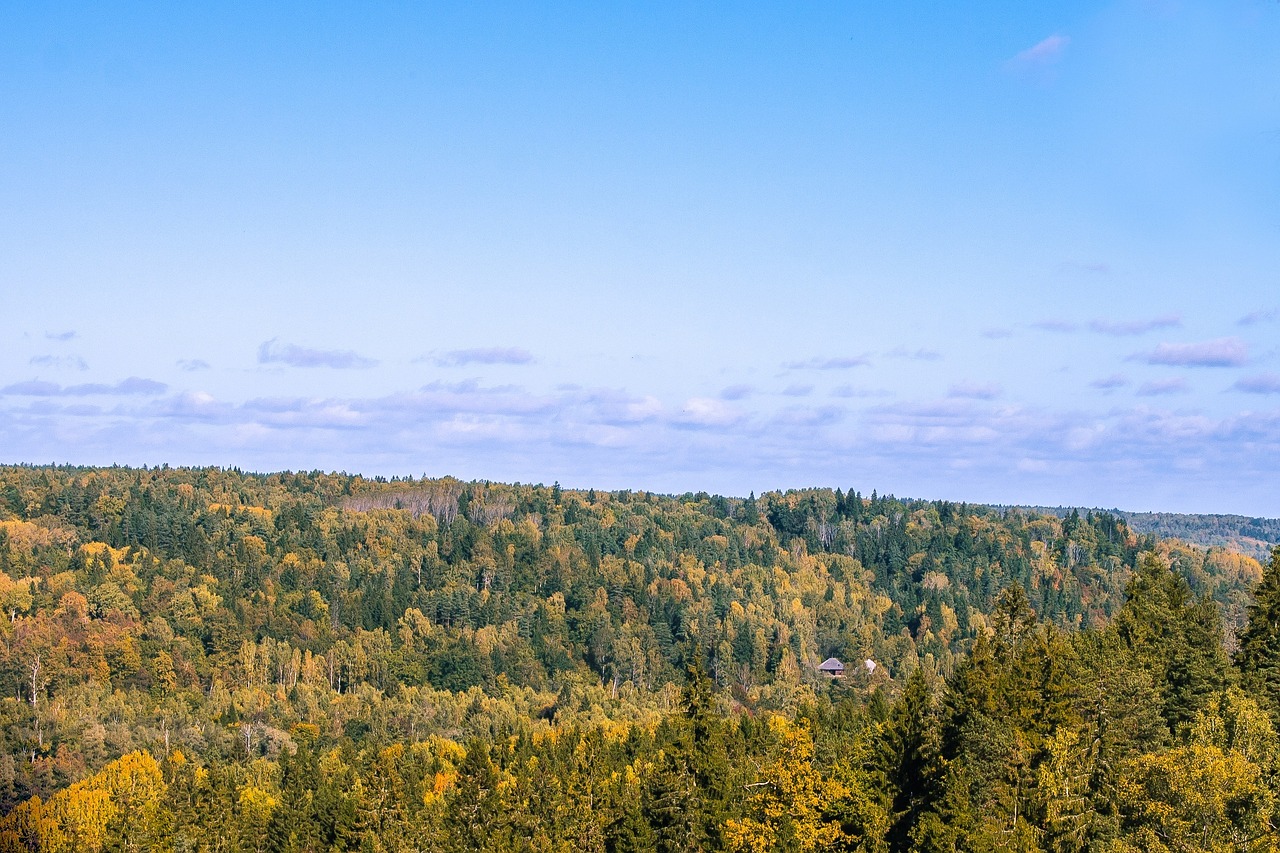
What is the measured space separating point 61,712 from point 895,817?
5059 inches

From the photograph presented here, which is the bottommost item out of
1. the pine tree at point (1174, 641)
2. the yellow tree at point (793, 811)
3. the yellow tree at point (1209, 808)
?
the yellow tree at point (793, 811)

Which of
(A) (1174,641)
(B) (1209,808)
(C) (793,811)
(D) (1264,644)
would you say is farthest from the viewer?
(A) (1174,641)

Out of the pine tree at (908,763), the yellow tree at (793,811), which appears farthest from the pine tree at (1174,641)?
the yellow tree at (793,811)

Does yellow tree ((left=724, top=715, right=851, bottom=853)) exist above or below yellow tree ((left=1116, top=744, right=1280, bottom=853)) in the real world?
below

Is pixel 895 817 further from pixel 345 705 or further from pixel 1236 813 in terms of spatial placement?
pixel 345 705

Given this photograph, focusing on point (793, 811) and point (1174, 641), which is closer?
point (793, 811)

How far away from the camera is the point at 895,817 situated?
207 feet

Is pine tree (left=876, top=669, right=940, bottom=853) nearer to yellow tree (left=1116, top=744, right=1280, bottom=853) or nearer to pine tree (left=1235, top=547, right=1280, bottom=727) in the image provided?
yellow tree (left=1116, top=744, right=1280, bottom=853)

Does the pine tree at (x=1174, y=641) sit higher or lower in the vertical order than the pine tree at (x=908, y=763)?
higher

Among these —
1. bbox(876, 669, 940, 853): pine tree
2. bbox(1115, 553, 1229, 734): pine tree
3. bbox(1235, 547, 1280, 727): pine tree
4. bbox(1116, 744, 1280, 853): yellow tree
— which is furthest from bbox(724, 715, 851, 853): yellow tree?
bbox(1235, 547, 1280, 727): pine tree

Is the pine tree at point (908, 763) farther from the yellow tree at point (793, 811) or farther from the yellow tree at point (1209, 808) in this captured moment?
the yellow tree at point (1209, 808)

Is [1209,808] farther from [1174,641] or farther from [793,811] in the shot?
[1174,641]

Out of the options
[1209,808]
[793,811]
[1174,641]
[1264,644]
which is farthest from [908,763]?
[1264,644]

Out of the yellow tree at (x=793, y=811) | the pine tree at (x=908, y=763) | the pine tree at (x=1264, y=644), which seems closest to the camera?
the pine tree at (x=908, y=763)
